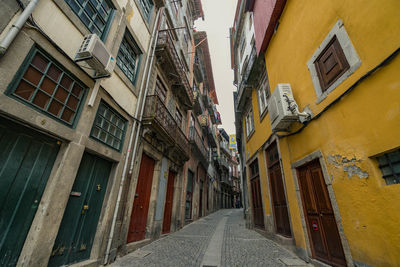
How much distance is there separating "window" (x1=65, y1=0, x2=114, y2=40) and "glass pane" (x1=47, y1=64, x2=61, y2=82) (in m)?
1.50

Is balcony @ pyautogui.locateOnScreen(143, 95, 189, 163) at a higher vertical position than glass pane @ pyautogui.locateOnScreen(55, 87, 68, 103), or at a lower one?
higher

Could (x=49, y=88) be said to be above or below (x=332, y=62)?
below

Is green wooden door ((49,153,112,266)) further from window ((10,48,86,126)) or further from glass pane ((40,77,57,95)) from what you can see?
glass pane ((40,77,57,95))

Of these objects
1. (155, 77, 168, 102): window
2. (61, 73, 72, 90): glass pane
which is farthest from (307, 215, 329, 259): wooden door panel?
(155, 77, 168, 102): window

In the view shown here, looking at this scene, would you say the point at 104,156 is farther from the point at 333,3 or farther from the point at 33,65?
the point at 333,3

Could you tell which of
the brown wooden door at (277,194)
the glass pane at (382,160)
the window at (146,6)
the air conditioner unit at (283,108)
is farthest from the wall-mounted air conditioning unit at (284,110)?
the window at (146,6)

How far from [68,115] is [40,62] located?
1.02 metres

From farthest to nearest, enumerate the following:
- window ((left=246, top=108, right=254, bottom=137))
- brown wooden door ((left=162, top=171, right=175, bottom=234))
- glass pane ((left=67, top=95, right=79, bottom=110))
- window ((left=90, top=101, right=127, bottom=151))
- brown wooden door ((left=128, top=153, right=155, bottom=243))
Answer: window ((left=246, top=108, right=254, bottom=137)), brown wooden door ((left=162, top=171, right=175, bottom=234)), brown wooden door ((left=128, top=153, right=155, bottom=243)), window ((left=90, top=101, right=127, bottom=151)), glass pane ((left=67, top=95, right=79, bottom=110))

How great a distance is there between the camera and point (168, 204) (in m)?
8.13

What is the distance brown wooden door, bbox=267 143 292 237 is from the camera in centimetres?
533

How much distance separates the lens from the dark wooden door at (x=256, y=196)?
7727mm

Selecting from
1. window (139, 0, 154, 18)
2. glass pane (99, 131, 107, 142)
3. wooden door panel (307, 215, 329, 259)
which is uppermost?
window (139, 0, 154, 18)

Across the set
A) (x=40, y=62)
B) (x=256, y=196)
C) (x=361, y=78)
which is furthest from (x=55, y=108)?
(x=256, y=196)

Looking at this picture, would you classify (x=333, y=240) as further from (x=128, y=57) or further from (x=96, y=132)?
(x=128, y=57)
